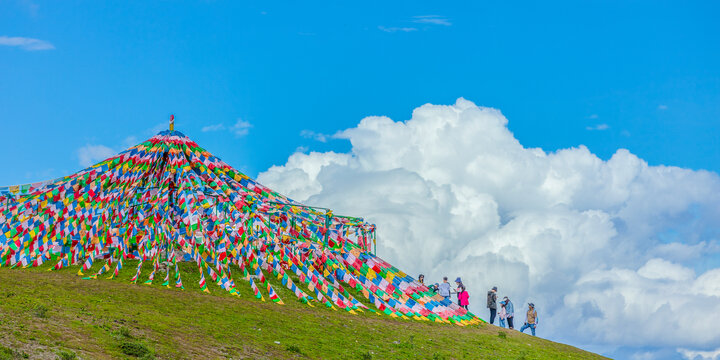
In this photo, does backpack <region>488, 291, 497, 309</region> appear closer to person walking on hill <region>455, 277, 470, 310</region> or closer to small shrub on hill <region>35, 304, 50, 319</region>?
person walking on hill <region>455, 277, 470, 310</region>

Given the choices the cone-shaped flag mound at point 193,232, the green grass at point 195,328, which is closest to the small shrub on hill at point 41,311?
the green grass at point 195,328

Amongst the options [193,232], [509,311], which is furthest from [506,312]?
[193,232]

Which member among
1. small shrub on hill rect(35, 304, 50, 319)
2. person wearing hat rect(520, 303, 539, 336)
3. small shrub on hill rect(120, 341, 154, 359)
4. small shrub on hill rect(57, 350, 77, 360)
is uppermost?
person wearing hat rect(520, 303, 539, 336)

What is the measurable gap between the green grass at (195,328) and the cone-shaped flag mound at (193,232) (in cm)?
113

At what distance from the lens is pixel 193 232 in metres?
36.9

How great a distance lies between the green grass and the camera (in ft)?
75.6

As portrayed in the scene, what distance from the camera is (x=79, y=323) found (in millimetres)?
24672

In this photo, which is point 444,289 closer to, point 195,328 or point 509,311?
point 509,311

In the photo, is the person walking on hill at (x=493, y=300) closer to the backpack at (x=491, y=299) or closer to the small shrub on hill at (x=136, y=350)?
the backpack at (x=491, y=299)

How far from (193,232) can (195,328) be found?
10.4 m

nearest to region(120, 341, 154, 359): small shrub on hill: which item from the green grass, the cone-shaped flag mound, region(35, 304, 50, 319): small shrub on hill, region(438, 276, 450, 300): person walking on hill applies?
the green grass

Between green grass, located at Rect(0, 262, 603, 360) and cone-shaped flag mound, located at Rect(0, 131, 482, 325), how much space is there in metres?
1.13

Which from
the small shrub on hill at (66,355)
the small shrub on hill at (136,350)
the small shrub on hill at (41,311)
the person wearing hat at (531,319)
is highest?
the person wearing hat at (531,319)

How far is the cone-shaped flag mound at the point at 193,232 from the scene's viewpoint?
35938mm
